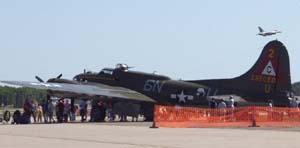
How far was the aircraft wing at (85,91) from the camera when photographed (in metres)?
40.0

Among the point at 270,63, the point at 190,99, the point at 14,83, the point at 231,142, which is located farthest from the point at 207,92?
the point at 231,142

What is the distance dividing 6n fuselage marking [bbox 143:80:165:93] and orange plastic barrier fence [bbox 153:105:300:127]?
957 cm

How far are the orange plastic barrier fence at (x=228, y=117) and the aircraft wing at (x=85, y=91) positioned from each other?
756 cm

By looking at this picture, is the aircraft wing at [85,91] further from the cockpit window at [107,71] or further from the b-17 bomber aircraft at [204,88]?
A: the cockpit window at [107,71]

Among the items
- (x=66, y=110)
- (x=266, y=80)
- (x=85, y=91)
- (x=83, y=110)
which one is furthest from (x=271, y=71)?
(x=66, y=110)

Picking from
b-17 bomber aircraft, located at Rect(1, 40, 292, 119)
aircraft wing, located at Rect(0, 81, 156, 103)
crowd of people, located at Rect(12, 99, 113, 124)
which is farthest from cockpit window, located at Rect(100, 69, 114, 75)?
crowd of people, located at Rect(12, 99, 113, 124)

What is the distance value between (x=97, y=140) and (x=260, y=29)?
27376mm

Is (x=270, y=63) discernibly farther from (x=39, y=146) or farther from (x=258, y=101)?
(x=39, y=146)

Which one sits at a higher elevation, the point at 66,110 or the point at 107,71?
the point at 107,71

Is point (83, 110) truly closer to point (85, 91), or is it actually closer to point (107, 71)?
point (85, 91)

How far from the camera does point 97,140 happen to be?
2147cm

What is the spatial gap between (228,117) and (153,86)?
422 inches

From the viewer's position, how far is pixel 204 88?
4303 centimetres

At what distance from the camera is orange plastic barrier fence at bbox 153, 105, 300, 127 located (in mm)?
33312
